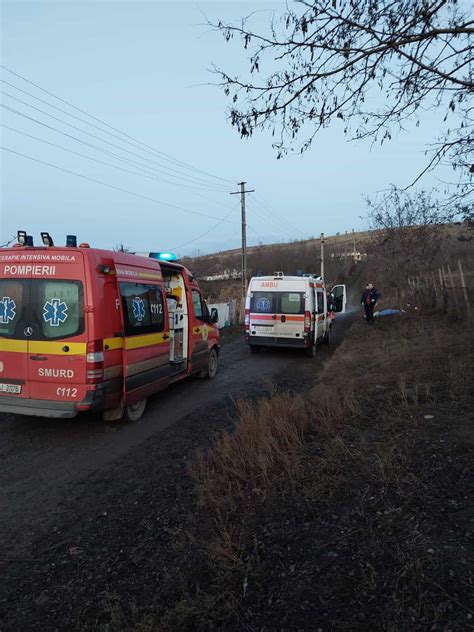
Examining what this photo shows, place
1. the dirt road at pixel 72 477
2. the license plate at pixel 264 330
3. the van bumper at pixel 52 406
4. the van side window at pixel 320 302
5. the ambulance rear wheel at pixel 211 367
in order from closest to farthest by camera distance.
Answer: the dirt road at pixel 72 477 < the van bumper at pixel 52 406 < the ambulance rear wheel at pixel 211 367 < the license plate at pixel 264 330 < the van side window at pixel 320 302

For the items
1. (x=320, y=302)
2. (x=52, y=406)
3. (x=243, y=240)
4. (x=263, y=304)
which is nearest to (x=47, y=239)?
(x=52, y=406)

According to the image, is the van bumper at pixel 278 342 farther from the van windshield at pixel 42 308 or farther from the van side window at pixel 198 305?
the van windshield at pixel 42 308

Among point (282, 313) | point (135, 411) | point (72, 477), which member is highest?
point (282, 313)

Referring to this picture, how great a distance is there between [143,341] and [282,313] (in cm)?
666

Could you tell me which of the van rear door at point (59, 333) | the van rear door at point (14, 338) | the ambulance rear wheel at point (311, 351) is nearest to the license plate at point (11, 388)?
the van rear door at point (14, 338)

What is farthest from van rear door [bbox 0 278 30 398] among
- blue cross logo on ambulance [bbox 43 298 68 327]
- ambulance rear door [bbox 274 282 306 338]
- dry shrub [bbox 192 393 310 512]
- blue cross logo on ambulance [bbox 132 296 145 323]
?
ambulance rear door [bbox 274 282 306 338]

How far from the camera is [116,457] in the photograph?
4996mm

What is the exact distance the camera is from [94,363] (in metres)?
5.24

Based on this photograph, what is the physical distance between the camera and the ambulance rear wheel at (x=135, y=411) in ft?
20.6

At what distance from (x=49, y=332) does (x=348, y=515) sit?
4066 millimetres

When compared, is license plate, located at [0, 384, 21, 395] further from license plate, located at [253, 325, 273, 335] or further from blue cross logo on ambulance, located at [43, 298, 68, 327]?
license plate, located at [253, 325, 273, 335]

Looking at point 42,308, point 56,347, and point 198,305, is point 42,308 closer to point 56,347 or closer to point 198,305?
point 56,347

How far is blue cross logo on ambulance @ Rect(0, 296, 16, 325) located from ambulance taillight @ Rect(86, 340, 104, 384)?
1149 millimetres

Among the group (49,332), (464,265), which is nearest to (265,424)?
(49,332)
